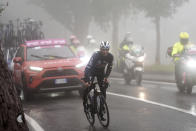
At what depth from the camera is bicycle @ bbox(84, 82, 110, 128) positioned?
29.4ft

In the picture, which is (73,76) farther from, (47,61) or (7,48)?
(7,48)

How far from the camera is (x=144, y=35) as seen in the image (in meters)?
93.1

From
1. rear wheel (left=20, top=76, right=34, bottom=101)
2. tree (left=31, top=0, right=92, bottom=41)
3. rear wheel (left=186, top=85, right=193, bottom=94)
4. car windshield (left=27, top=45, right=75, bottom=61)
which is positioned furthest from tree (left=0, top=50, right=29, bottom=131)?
tree (left=31, top=0, right=92, bottom=41)

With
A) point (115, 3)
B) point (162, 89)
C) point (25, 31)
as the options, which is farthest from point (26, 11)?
point (162, 89)

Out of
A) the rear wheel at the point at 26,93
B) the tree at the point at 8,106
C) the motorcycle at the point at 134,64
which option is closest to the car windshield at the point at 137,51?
the motorcycle at the point at 134,64

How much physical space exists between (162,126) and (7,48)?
36.3 ft

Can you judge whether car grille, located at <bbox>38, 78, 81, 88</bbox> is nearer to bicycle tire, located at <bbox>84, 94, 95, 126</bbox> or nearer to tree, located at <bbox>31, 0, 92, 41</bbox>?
bicycle tire, located at <bbox>84, 94, 95, 126</bbox>

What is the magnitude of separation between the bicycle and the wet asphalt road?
170mm

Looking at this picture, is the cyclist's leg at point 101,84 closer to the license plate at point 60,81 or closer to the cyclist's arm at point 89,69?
the cyclist's arm at point 89,69

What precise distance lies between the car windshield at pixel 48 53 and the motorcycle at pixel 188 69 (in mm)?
3319

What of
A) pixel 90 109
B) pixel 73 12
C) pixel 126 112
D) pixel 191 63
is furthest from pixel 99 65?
pixel 73 12

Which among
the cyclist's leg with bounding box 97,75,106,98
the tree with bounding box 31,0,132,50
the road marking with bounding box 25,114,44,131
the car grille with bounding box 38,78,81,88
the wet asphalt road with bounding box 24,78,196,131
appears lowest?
the road marking with bounding box 25,114,44,131

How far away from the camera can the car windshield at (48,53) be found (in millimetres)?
14539

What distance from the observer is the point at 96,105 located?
9.22m
